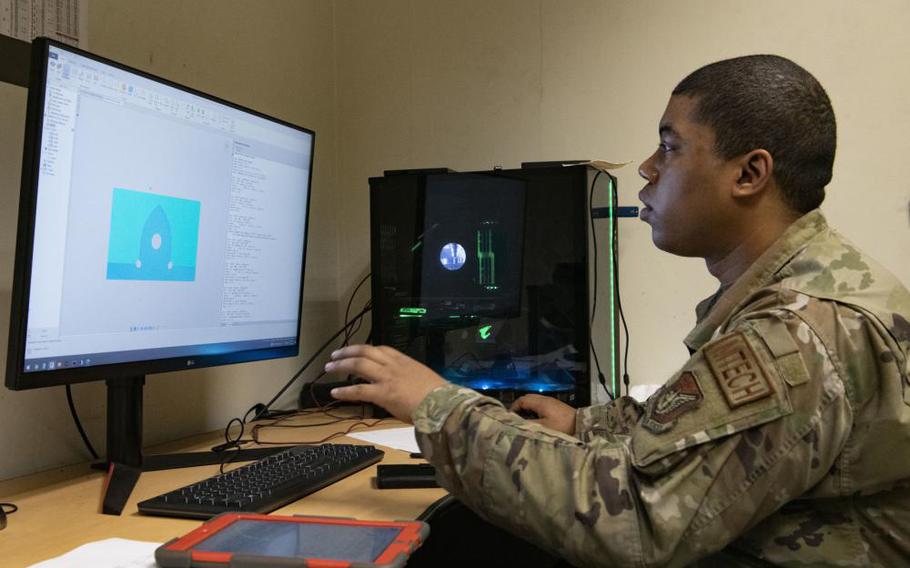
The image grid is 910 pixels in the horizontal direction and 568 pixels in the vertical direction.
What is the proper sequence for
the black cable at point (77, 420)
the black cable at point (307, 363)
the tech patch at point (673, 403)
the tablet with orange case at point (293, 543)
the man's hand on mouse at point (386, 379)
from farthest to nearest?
the black cable at point (307, 363) < the black cable at point (77, 420) < the man's hand on mouse at point (386, 379) < the tech patch at point (673, 403) < the tablet with orange case at point (293, 543)

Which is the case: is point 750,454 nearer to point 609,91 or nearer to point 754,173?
point 754,173

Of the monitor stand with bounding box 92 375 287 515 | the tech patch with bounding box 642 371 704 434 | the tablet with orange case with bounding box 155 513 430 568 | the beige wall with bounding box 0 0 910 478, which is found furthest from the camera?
the beige wall with bounding box 0 0 910 478

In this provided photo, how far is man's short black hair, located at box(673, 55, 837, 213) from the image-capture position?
93cm

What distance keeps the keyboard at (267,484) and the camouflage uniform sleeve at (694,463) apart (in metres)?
0.26

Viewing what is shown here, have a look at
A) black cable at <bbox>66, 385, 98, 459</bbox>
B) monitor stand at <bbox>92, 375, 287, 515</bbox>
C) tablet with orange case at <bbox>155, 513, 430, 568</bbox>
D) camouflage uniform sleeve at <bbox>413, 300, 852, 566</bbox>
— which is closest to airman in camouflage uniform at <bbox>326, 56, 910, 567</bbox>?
camouflage uniform sleeve at <bbox>413, 300, 852, 566</bbox>

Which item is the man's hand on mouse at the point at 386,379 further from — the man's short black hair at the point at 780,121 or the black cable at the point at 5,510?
the man's short black hair at the point at 780,121

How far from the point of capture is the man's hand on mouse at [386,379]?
843 millimetres

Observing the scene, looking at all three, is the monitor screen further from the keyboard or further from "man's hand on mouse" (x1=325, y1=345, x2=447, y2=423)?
"man's hand on mouse" (x1=325, y1=345, x2=447, y2=423)

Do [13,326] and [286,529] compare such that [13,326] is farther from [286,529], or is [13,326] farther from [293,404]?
[293,404]

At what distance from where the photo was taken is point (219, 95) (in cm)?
151

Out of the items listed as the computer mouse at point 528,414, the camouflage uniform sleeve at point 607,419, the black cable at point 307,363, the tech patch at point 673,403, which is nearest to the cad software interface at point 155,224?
the black cable at point 307,363

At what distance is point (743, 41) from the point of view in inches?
64.2

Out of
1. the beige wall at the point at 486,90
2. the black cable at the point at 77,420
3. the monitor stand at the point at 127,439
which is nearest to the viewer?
the monitor stand at the point at 127,439

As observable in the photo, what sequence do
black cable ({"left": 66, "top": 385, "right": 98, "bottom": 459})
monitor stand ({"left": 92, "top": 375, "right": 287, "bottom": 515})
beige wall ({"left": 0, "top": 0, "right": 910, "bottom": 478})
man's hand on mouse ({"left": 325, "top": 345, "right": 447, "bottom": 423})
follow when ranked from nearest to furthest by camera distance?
man's hand on mouse ({"left": 325, "top": 345, "right": 447, "bottom": 423}) → monitor stand ({"left": 92, "top": 375, "right": 287, "bottom": 515}) → black cable ({"left": 66, "top": 385, "right": 98, "bottom": 459}) → beige wall ({"left": 0, "top": 0, "right": 910, "bottom": 478})
